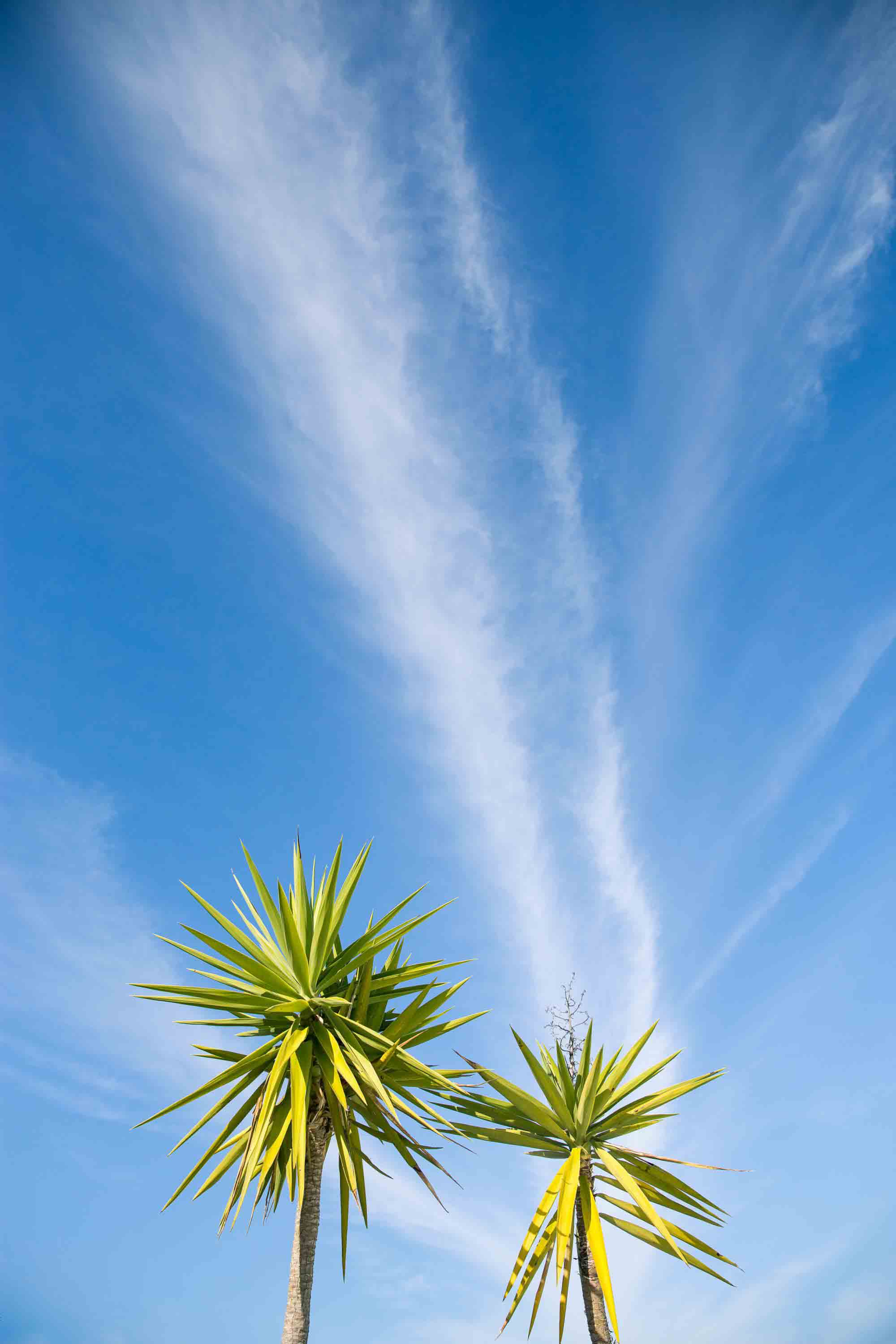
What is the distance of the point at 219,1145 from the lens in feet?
26.9

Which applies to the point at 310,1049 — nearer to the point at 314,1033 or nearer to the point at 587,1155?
the point at 314,1033

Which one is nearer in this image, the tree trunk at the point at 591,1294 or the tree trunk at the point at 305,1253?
the tree trunk at the point at 305,1253

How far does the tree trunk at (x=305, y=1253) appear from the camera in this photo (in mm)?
7715

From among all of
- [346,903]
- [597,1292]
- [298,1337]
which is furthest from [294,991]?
[597,1292]

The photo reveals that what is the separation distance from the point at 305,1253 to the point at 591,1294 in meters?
3.96

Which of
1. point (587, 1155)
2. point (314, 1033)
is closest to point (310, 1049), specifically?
point (314, 1033)

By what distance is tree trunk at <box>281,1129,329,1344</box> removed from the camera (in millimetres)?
7715

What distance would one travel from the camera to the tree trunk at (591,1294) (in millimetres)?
9398

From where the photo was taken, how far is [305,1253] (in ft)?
26.1

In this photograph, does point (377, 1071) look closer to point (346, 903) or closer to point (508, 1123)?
point (346, 903)

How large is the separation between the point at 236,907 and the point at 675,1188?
21.7ft

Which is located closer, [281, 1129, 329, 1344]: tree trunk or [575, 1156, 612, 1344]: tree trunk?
[281, 1129, 329, 1344]: tree trunk

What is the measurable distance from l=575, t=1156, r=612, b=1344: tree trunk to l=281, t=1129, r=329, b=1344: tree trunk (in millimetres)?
3476

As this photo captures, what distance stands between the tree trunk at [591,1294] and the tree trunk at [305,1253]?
3.48 metres
